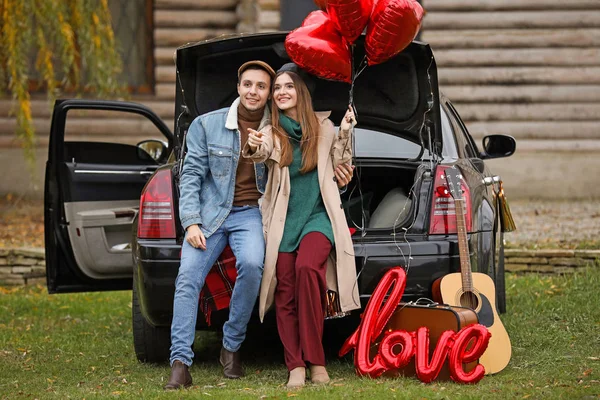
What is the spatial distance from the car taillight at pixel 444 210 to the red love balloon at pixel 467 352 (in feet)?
1.92

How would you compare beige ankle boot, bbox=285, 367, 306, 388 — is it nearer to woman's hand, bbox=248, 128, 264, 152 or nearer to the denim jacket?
the denim jacket

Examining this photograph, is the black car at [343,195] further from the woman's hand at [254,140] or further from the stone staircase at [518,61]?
the stone staircase at [518,61]

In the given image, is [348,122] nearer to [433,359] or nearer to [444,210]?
[444,210]

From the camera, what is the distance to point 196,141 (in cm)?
529

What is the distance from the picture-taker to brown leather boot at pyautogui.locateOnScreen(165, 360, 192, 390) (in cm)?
486

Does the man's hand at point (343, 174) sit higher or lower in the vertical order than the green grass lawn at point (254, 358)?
higher

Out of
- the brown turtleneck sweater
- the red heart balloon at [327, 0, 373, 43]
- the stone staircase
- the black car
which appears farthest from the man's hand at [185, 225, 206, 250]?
the stone staircase

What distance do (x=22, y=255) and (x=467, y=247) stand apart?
208 inches

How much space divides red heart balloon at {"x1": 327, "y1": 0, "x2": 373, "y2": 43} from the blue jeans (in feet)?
3.52

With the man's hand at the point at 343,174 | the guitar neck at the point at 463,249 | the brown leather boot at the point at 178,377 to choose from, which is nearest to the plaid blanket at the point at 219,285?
the brown leather boot at the point at 178,377

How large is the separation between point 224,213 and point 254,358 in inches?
43.8

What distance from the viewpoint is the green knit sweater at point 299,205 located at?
513cm

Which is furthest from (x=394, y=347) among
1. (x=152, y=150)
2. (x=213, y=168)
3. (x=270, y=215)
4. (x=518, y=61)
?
(x=518, y=61)

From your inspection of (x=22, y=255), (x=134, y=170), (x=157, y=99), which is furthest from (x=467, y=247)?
(x=157, y=99)
